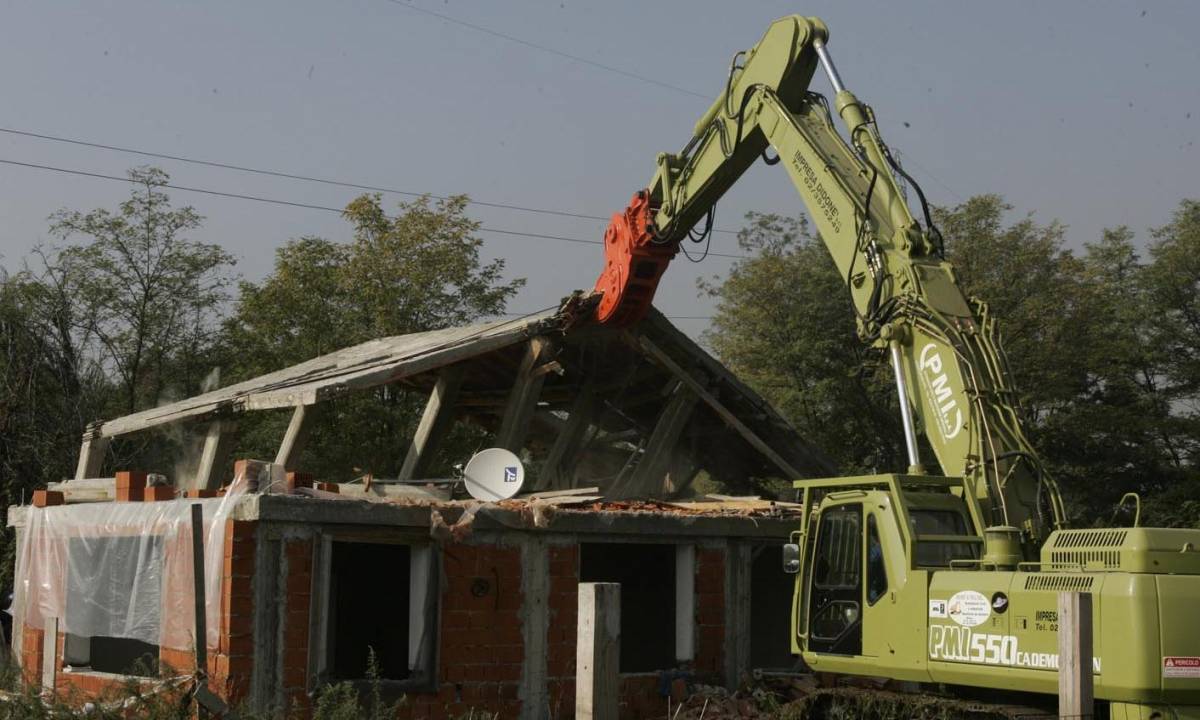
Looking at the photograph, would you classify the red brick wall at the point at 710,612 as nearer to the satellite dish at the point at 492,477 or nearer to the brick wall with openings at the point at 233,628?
the satellite dish at the point at 492,477

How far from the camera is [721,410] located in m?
17.5

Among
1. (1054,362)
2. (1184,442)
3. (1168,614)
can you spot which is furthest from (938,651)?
(1184,442)

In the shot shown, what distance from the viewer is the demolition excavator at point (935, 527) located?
8.20 meters

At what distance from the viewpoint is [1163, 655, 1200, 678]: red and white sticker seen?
801 cm

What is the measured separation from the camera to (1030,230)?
105 ft

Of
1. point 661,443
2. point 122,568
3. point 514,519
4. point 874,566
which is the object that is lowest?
point 122,568

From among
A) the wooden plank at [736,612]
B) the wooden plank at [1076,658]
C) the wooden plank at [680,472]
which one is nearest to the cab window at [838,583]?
the wooden plank at [1076,658]

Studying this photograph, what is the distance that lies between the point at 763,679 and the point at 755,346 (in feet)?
58.1

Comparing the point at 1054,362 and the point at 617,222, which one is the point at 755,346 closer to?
the point at 1054,362

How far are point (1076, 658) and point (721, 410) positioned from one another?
10.1 meters

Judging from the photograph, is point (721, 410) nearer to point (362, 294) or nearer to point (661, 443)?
point (661, 443)

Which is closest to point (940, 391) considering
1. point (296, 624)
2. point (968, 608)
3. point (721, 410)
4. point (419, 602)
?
point (968, 608)

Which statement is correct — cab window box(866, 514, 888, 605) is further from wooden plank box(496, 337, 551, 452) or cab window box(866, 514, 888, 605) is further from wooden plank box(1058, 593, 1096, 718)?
wooden plank box(496, 337, 551, 452)

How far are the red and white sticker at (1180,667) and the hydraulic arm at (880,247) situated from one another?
1.87m
